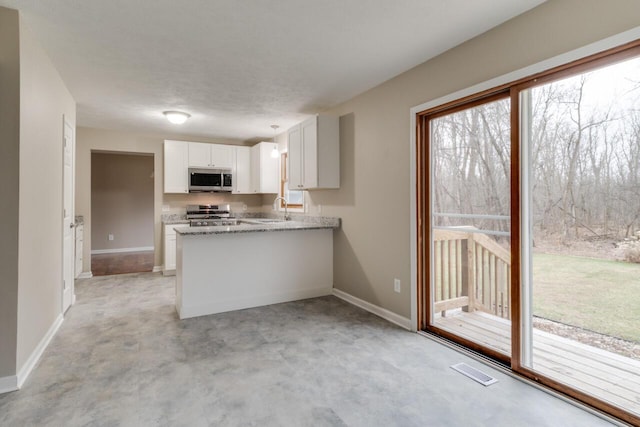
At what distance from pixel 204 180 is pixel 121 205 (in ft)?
12.8

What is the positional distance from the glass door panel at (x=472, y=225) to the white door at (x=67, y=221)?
363 centimetres

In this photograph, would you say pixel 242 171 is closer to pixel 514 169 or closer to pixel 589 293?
pixel 514 169

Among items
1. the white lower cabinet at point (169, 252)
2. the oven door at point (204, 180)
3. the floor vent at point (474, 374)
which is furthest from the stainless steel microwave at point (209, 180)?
the floor vent at point (474, 374)

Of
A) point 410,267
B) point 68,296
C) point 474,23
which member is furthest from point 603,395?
point 68,296

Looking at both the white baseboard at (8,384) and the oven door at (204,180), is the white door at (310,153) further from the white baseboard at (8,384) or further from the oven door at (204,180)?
the white baseboard at (8,384)

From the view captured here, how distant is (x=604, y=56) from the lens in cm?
181

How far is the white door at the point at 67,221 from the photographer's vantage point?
3393mm

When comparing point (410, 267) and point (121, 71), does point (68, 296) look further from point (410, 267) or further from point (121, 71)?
point (410, 267)

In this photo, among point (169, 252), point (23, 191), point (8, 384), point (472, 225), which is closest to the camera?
point (8, 384)

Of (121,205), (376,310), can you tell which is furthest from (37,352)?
(121,205)

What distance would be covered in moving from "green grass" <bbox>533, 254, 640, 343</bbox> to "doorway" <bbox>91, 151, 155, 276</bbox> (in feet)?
25.8

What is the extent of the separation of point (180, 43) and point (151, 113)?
2.26 meters

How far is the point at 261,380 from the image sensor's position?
7.23 ft

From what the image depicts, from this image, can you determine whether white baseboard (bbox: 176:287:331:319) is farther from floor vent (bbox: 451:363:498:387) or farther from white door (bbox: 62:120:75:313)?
floor vent (bbox: 451:363:498:387)
